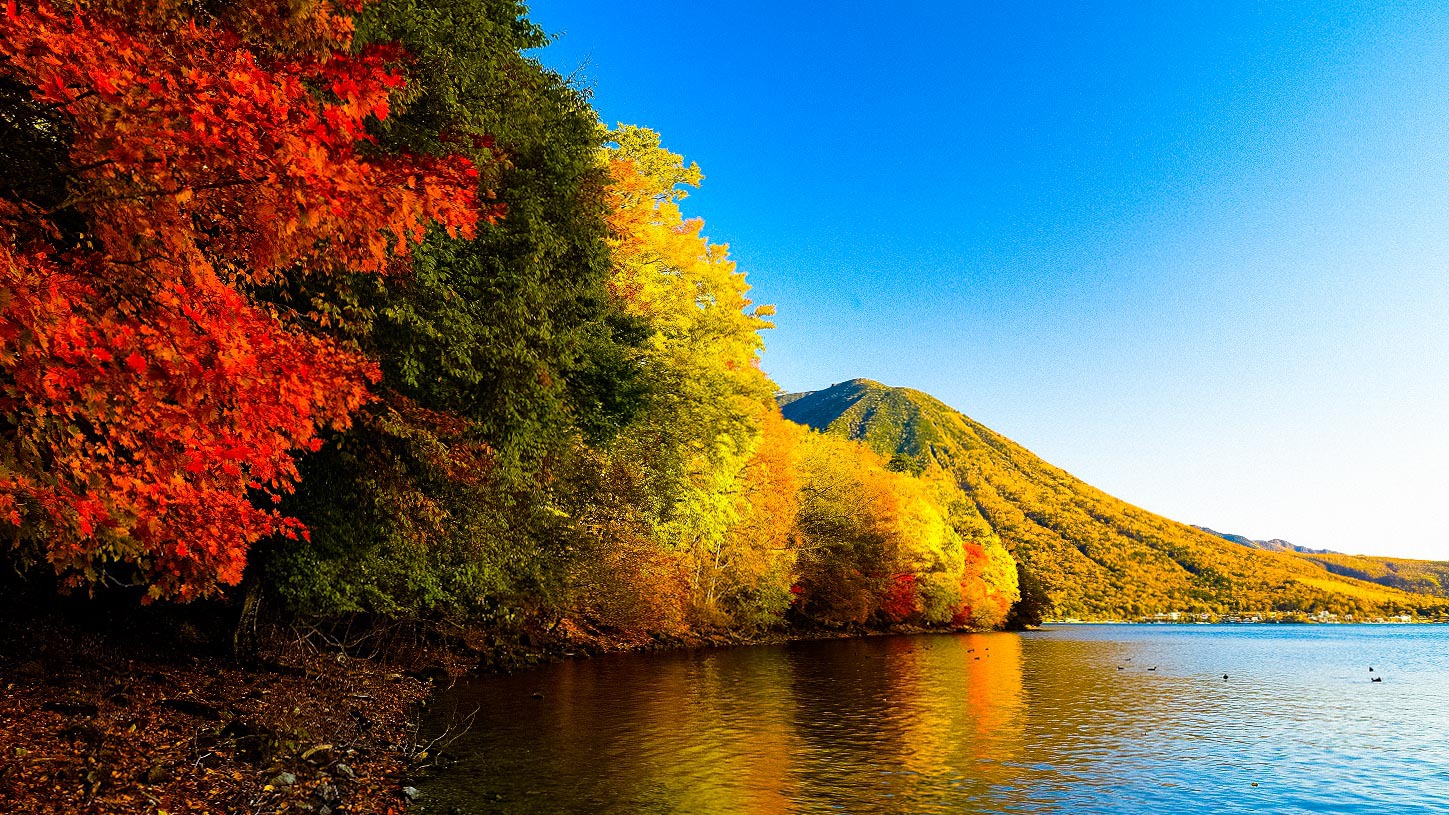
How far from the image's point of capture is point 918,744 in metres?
17.9

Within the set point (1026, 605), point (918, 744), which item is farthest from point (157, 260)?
point (1026, 605)

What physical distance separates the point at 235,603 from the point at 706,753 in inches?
431

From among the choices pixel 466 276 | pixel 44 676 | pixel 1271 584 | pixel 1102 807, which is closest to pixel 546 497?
pixel 466 276

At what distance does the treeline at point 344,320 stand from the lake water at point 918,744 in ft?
14.8

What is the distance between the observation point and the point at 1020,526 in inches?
7677

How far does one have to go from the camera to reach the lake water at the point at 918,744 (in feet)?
42.9

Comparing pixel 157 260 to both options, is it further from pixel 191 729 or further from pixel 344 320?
pixel 191 729

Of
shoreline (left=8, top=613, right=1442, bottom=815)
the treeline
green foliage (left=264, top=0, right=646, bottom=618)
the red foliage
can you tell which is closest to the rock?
shoreline (left=8, top=613, right=1442, bottom=815)

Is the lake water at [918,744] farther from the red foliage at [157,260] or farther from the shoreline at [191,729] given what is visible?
the red foliage at [157,260]

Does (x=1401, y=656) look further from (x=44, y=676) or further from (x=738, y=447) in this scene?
(x=44, y=676)

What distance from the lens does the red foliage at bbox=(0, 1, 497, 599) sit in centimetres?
625

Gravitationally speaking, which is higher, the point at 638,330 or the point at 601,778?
the point at 638,330

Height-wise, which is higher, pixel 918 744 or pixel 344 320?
pixel 344 320

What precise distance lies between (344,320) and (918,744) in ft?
47.8
